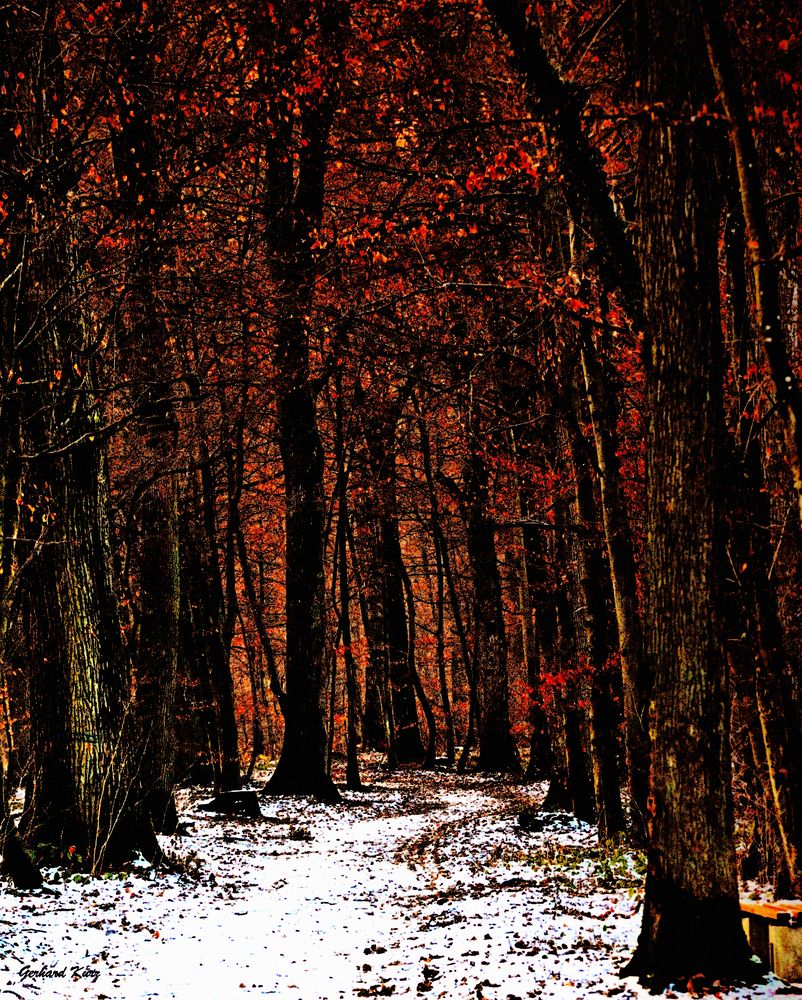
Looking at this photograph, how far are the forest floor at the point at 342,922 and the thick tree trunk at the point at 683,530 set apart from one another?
427 millimetres

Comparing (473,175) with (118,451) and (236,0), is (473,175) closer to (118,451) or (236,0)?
(236,0)

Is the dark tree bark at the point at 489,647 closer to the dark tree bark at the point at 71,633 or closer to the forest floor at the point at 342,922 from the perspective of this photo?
the forest floor at the point at 342,922

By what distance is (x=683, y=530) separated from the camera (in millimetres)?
5227

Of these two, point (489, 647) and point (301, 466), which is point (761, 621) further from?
point (489, 647)

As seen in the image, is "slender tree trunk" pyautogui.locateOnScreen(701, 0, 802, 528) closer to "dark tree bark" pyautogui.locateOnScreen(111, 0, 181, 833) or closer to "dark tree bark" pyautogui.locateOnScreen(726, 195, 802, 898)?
"dark tree bark" pyautogui.locateOnScreen(726, 195, 802, 898)

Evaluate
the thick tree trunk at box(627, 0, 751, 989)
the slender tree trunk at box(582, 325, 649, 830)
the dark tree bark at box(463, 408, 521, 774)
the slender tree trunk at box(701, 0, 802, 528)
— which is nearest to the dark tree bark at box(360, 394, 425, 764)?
the dark tree bark at box(463, 408, 521, 774)

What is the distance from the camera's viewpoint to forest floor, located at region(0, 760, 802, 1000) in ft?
20.4

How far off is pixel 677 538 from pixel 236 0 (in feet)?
37.0

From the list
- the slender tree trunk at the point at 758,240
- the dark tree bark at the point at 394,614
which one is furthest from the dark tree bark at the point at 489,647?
the slender tree trunk at the point at 758,240

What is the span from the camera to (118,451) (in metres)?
15.9

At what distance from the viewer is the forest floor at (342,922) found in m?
6.23

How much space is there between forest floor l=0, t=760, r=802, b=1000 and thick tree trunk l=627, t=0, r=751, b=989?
1.40 feet

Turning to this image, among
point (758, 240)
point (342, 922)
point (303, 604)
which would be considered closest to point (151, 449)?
point (342, 922)

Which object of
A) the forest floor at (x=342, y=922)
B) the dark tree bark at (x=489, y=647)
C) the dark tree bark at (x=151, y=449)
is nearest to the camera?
the forest floor at (x=342, y=922)
